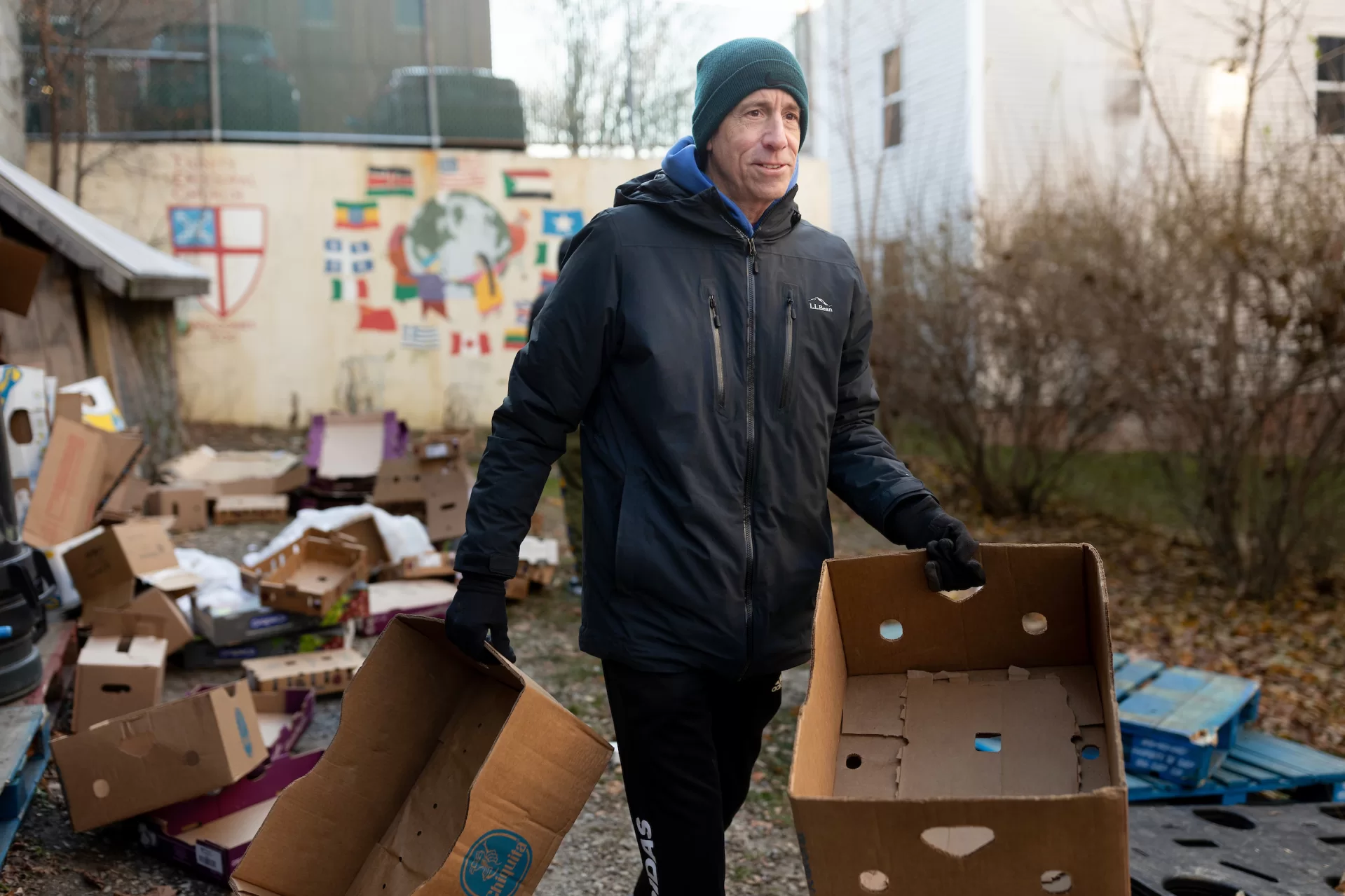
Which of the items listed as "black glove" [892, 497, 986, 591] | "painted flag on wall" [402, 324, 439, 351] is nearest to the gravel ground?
"black glove" [892, 497, 986, 591]

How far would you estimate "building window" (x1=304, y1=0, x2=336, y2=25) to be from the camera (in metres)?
13.2

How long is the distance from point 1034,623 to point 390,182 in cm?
1167

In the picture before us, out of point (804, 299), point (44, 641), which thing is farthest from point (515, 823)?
point (44, 641)

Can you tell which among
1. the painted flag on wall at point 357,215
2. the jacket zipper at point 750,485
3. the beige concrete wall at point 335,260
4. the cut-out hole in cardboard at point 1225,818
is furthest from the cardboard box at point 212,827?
the painted flag on wall at point 357,215

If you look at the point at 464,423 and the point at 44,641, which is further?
the point at 464,423

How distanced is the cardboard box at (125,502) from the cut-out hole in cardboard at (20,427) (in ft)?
2.08

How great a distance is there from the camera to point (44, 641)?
15.1 feet

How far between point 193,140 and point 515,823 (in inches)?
470

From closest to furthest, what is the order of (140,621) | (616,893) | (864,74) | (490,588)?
(490,588) < (616,893) < (140,621) < (864,74)

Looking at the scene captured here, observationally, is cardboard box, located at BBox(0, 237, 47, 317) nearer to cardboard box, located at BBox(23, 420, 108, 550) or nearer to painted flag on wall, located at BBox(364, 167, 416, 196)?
cardboard box, located at BBox(23, 420, 108, 550)

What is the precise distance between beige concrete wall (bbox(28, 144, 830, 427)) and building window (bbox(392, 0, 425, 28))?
181 centimetres

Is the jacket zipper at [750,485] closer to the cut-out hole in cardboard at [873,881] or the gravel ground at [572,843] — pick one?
the cut-out hole in cardboard at [873,881]

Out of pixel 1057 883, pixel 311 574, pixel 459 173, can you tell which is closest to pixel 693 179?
pixel 1057 883

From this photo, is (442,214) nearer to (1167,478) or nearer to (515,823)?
(1167,478)
